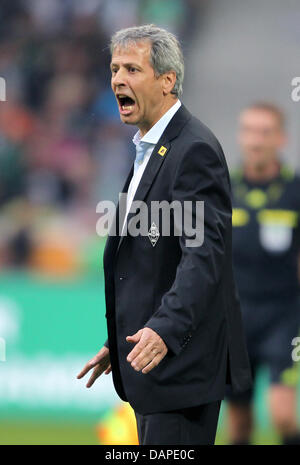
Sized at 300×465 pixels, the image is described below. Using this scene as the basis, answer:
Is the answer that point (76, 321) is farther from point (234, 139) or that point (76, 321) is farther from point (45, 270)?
point (234, 139)

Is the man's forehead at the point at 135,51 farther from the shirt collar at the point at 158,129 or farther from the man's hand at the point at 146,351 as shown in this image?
the man's hand at the point at 146,351

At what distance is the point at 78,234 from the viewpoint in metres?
4.95

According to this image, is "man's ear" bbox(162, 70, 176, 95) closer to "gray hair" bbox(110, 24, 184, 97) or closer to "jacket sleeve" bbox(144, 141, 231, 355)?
"gray hair" bbox(110, 24, 184, 97)

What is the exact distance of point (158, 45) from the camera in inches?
96.3

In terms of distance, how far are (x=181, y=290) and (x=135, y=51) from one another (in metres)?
0.68

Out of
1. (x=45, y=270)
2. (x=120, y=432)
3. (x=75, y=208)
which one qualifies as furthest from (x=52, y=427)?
(x=75, y=208)

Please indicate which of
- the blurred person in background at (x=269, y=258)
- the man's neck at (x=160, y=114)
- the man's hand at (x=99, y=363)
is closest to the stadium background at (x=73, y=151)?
the blurred person in background at (x=269, y=258)

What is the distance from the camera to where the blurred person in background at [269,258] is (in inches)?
157

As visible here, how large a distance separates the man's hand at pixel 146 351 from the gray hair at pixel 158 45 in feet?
2.32

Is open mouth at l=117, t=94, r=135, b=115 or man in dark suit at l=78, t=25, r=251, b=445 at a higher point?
Result: open mouth at l=117, t=94, r=135, b=115

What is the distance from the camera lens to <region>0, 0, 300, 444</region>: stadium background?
181 inches

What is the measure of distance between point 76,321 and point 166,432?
232 centimetres

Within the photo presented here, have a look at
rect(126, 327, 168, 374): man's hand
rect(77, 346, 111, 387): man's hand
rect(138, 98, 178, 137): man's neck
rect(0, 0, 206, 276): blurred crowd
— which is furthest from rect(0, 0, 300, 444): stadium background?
rect(126, 327, 168, 374): man's hand

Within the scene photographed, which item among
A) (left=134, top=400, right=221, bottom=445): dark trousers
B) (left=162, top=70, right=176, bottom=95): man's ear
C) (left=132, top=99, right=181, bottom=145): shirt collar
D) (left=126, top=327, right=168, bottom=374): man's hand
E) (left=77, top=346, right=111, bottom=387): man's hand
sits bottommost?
(left=134, top=400, right=221, bottom=445): dark trousers
